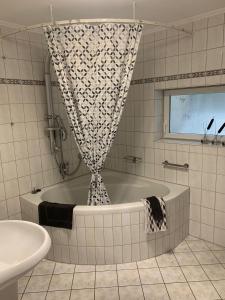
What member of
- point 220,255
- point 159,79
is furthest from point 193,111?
point 220,255

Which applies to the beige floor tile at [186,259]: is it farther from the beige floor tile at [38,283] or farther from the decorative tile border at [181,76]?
the decorative tile border at [181,76]

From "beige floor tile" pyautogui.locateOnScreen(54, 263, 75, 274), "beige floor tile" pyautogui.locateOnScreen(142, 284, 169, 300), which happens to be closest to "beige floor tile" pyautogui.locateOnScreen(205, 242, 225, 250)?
"beige floor tile" pyautogui.locateOnScreen(142, 284, 169, 300)

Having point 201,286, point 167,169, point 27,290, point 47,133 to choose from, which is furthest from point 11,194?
point 201,286

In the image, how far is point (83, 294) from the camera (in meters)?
1.96

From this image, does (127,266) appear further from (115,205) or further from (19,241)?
(19,241)

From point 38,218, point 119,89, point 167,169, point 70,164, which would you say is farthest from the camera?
point 70,164

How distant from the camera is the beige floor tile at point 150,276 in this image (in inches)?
82.4

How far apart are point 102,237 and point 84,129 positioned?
1013 millimetres

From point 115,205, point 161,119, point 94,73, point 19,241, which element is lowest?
point 115,205

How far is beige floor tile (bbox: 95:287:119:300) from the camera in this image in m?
1.92

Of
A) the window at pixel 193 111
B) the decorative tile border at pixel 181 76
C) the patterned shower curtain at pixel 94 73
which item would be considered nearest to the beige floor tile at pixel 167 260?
the patterned shower curtain at pixel 94 73

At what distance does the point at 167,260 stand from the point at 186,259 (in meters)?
0.18

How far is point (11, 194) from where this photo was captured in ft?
8.53

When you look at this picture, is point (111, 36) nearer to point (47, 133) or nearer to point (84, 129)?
point (84, 129)
